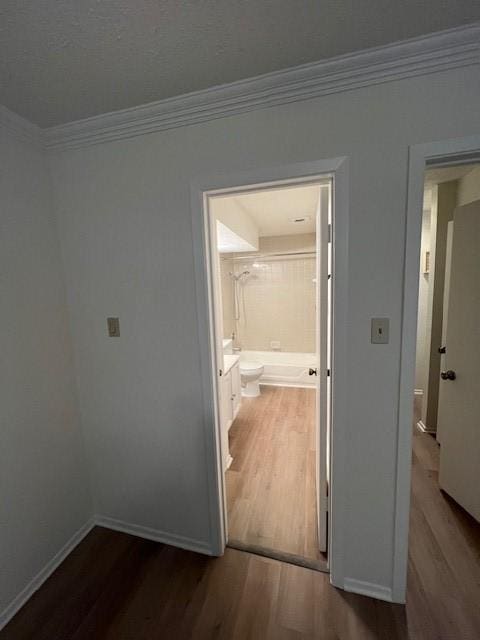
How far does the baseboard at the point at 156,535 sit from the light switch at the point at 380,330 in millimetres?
1484

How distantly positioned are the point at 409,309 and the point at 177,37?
1.30 metres

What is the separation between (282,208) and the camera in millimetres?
2762

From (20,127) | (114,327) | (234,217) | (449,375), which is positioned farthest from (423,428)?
Result: (20,127)

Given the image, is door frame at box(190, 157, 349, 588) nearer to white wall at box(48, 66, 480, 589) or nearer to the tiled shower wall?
white wall at box(48, 66, 480, 589)

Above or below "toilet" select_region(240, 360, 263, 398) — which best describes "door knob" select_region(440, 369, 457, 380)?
above

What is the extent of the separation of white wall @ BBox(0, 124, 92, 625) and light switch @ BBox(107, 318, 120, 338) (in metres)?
0.30

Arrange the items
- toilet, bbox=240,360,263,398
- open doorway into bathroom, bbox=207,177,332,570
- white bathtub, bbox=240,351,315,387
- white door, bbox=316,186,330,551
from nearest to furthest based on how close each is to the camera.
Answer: white door, bbox=316,186,330,551 → open doorway into bathroom, bbox=207,177,332,570 → toilet, bbox=240,360,263,398 → white bathtub, bbox=240,351,315,387

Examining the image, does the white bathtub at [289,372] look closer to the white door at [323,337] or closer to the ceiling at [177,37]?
the white door at [323,337]

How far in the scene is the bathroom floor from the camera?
5.16ft

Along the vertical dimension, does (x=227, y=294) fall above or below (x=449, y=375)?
above

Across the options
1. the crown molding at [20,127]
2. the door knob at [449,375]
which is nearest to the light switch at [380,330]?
the door knob at [449,375]

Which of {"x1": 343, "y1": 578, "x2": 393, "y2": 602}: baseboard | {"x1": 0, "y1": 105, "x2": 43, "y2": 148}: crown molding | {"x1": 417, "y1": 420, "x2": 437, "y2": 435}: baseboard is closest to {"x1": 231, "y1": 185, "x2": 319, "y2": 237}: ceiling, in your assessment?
{"x1": 0, "y1": 105, "x2": 43, "y2": 148}: crown molding

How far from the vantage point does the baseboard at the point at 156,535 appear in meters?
1.53

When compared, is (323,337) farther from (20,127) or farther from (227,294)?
(227,294)
